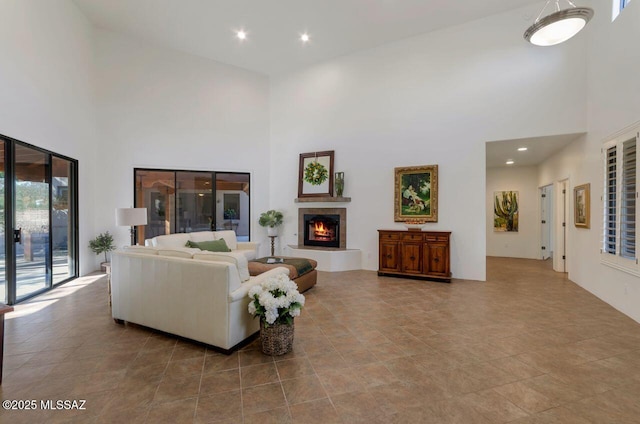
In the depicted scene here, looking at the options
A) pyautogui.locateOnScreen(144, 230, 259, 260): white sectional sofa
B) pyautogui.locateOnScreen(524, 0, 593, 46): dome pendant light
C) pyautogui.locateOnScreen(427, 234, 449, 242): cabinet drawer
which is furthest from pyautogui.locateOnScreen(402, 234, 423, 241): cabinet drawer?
pyautogui.locateOnScreen(524, 0, 593, 46): dome pendant light

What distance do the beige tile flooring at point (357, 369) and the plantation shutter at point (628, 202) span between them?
0.89m

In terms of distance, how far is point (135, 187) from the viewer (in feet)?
21.6

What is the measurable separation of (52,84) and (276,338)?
5.60 meters

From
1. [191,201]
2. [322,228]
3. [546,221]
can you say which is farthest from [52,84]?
[546,221]

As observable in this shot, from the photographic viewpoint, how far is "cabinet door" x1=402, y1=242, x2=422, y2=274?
5.63 meters

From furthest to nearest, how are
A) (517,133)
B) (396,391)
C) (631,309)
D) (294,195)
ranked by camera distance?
(294,195) → (517,133) → (631,309) → (396,391)

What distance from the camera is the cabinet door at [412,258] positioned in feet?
18.5

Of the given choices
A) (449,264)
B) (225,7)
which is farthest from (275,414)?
(225,7)

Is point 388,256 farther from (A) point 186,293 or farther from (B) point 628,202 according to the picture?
(A) point 186,293

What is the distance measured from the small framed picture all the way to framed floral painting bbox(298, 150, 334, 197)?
15.5 ft

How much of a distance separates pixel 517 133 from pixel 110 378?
670 centimetres

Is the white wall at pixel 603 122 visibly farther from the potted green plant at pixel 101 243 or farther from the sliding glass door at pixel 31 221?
the potted green plant at pixel 101 243

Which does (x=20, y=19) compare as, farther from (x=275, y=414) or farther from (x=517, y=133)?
(x=517, y=133)

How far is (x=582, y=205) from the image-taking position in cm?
505
